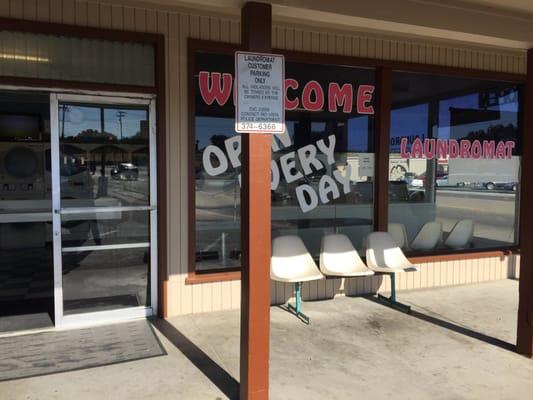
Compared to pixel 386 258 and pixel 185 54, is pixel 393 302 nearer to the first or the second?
pixel 386 258

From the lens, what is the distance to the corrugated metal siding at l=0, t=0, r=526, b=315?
4027 mm

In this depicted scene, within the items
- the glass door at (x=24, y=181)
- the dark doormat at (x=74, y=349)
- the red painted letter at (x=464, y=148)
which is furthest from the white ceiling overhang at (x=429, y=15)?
the glass door at (x=24, y=181)

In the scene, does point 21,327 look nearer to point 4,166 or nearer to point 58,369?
point 58,369

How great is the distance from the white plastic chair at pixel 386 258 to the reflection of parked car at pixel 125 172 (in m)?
2.49

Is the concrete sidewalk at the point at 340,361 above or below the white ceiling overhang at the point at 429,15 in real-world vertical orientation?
below

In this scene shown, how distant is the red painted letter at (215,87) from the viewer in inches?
177

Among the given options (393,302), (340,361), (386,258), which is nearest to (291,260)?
(386,258)

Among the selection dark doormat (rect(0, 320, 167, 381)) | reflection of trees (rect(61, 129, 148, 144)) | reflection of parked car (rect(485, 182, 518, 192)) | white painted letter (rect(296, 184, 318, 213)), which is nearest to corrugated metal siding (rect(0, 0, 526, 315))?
reflection of trees (rect(61, 129, 148, 144))

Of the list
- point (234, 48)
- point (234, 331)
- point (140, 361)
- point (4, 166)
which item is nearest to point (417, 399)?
point (234, 331)

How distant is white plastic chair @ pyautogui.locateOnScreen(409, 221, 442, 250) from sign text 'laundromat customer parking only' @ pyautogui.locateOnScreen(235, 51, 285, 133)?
341 centimetres

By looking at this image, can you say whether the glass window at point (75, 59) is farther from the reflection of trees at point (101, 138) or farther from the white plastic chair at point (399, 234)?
the white plastic chair at point (399, 234)

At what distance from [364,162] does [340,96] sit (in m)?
0.78

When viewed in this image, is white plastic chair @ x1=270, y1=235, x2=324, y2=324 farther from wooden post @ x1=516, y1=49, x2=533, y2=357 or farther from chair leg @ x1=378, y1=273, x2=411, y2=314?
wooden post @ x1=516, y1=49, x2=533, y2=357

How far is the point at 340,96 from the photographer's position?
5074mm
